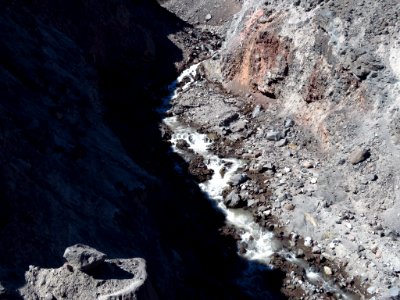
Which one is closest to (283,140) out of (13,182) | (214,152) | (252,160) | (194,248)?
(252,160)

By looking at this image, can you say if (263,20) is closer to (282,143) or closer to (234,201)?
(282,143)

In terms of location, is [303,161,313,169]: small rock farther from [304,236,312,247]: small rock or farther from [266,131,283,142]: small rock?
[304,236,312,247]: small rock

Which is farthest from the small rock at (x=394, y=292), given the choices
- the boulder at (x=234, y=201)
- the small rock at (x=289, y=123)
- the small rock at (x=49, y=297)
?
the small rock at (x=49, y=297)

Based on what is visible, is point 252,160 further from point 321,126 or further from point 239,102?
point 239,102

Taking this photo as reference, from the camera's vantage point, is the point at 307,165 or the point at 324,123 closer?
the point at 307,165

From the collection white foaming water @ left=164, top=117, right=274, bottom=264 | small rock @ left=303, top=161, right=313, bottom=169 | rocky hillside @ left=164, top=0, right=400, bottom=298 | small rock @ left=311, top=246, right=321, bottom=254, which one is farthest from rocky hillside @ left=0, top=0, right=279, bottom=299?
small rock @ left=303, top=161, right=313, bottom=169

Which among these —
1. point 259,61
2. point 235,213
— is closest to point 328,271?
point 235,213

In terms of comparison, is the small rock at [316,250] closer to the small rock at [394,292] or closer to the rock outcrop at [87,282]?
the small rock at [394,292]

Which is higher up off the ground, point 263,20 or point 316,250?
point 263,20
